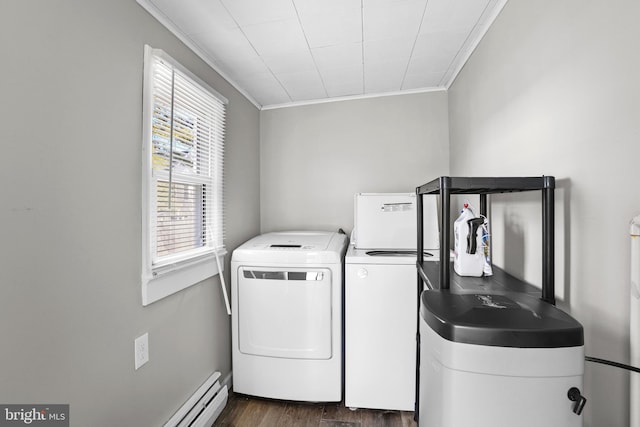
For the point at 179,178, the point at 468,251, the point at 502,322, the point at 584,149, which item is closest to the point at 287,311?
the point at 179,178

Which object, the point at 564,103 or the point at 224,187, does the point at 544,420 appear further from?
the point at 224,187

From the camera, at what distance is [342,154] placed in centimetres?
254

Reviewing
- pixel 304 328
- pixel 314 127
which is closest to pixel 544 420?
pixel 304 328

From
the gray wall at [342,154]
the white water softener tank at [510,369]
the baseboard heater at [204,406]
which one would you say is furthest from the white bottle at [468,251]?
the baseboard heater at [204,406]

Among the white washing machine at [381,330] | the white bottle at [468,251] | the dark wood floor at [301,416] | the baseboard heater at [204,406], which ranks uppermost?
the white bottle at [468,251]

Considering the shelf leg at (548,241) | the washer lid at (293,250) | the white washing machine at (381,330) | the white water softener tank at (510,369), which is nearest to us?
the white water softener tank at (510,369)

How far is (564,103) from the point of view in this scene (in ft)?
3.10

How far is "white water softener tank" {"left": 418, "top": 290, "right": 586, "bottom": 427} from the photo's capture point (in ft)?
2.12

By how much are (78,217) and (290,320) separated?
1.27m

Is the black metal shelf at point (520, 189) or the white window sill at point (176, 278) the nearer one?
the black metal shelf at point (520, 189)

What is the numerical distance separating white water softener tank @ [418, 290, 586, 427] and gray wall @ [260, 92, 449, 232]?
184cm

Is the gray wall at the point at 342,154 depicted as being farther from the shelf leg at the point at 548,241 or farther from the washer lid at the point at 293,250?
the shelf leg at the point at 548,241

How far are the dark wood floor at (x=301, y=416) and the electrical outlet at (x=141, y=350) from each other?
2.60ft

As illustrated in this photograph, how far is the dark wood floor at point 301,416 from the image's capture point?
5.72ft
